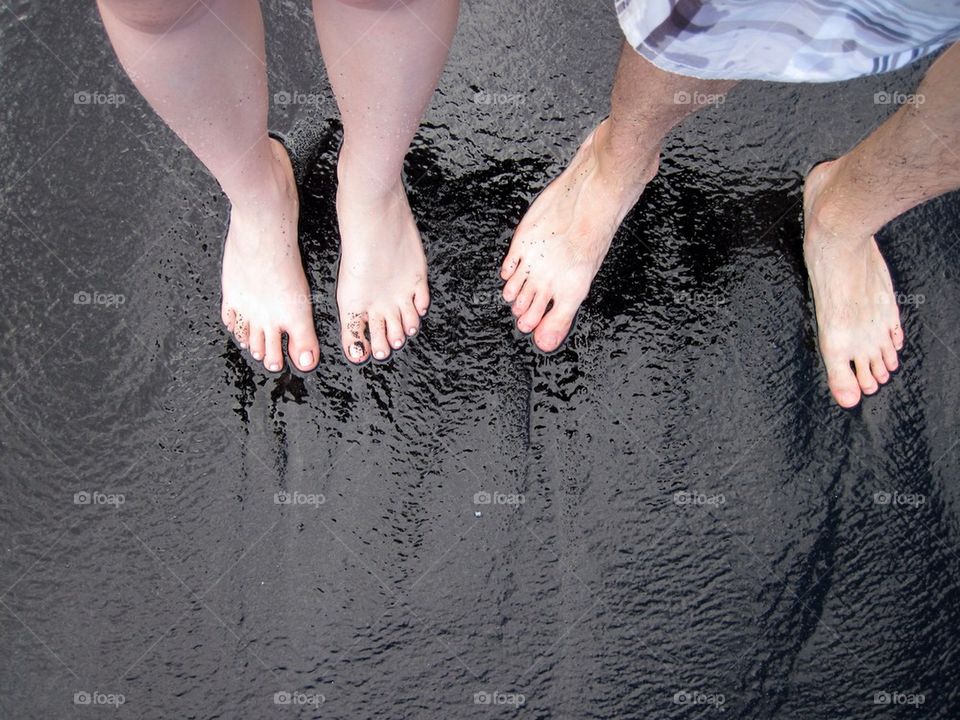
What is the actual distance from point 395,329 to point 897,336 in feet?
4.06

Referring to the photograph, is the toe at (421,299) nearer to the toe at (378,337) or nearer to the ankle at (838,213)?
the toe at (378,337)

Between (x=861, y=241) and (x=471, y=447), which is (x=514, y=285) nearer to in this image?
(x=471, y=447)

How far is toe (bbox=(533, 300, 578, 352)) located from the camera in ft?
6.09

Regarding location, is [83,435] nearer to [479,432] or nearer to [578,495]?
[479,432]

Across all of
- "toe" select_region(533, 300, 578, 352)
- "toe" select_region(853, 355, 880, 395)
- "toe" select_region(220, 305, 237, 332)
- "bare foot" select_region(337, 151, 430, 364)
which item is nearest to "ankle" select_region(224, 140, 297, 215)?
"bare foot" select_region(337, 151, 430, 364)

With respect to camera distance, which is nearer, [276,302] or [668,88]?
[668,88]

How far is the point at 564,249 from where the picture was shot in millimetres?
1860

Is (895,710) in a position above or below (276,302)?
below

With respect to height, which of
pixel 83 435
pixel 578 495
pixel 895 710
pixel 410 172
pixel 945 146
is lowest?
pixel 895 710

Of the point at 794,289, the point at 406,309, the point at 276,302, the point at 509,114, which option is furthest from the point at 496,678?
the point at 509,114

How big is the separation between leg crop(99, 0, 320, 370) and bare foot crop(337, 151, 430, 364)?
0.35ft

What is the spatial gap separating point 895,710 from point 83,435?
1.93 metres

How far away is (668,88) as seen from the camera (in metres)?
1.44

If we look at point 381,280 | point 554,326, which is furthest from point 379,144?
point 554,326
